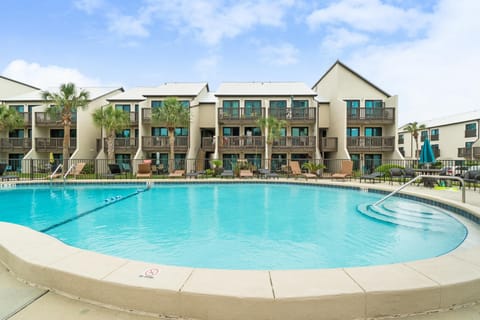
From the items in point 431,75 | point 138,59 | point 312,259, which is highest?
point 138,59

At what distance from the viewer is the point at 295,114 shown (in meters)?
22.5

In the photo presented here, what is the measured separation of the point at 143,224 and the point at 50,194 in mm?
8491

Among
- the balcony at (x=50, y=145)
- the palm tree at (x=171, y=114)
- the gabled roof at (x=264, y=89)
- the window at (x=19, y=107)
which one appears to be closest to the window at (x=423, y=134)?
the gabled roof at (x=264, y=89)

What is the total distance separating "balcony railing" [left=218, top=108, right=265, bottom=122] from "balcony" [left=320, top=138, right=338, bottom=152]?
21.2ft

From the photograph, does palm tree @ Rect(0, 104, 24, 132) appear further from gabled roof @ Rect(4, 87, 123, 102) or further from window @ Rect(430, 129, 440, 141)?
window @ Rect(430, 129, 440, 141)

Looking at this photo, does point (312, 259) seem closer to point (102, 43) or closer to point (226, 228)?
point (226, 228)

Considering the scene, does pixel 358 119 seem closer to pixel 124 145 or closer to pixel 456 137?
pixel 456 137

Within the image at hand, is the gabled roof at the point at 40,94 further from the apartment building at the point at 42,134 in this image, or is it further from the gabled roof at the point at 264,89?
the gabled roof at the point at 264,89

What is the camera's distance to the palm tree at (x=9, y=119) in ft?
74.9

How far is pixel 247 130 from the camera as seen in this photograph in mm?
24203

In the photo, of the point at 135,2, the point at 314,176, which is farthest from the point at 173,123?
the point at 314,176

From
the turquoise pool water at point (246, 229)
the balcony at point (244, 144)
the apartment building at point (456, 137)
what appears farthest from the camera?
the apartment building at point (456, 137)

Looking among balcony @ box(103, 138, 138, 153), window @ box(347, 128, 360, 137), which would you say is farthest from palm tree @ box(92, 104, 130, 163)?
window @ box(347, 128, 360, 137)

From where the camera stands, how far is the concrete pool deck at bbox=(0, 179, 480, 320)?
7.19 ft
